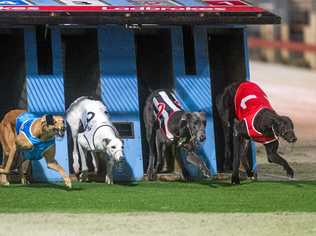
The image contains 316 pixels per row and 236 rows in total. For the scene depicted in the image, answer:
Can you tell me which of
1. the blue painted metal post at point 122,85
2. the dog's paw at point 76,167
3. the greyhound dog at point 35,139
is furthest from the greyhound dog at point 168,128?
the greyhound dog at point 35,139

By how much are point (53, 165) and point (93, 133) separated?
790 millimetres

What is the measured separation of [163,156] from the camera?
1539 centimetres

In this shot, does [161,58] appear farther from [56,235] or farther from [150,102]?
[56,235]

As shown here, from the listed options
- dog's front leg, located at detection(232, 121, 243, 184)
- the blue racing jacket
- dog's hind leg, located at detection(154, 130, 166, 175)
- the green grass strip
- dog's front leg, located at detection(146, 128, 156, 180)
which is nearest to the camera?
the green grass strip

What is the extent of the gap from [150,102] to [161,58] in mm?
1195

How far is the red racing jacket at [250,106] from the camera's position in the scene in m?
14.5

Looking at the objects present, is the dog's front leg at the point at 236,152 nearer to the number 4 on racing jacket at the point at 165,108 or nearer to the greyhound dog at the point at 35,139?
the number 4 on racing jacket at the point at 165,108

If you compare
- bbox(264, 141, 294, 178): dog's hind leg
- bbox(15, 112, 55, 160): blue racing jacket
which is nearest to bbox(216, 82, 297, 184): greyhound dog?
bbox(264, 141, 294, 178): dog's hind leg

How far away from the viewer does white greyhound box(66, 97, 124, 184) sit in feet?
46.4

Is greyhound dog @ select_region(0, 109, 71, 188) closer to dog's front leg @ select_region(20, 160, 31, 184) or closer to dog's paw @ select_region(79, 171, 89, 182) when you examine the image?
dog's front leg @ select_region(20, 160, 31, 184)

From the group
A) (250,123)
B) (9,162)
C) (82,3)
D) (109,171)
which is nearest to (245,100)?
(250,123)

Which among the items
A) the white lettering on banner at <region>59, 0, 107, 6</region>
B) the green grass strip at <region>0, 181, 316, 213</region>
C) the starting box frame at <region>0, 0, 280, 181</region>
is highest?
the white lettering on banner at <region>59, 0, 107, 6</region>

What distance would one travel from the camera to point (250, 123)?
47.6 feet

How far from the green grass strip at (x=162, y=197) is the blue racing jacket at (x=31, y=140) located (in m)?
0.40
